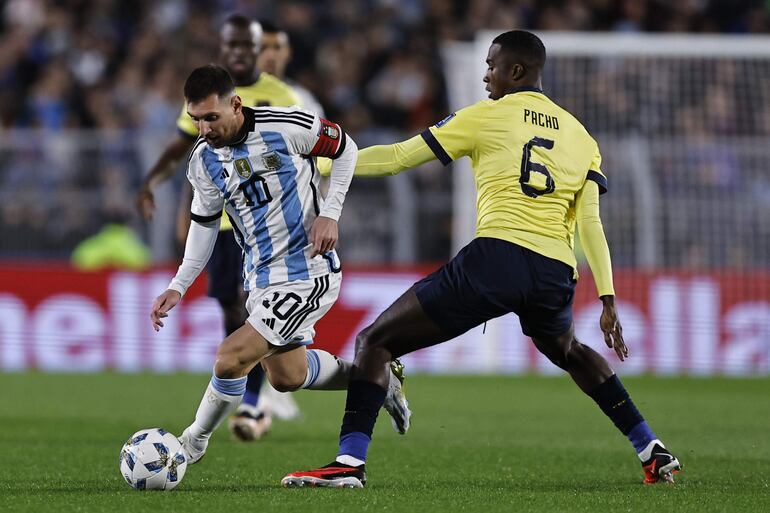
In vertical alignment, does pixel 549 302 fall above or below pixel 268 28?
below

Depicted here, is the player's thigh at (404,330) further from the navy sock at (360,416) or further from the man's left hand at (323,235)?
the man's left hand at (323,235)

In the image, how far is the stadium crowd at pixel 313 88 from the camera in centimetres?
1411

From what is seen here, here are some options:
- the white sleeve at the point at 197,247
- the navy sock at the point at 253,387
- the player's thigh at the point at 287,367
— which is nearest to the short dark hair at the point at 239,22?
the navy sock at the point at 253,387

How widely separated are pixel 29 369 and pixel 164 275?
172 centimetres

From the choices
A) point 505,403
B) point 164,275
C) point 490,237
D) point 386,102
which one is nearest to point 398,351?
point 490,237

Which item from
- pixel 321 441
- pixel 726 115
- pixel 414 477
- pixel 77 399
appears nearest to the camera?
pixel 414 477

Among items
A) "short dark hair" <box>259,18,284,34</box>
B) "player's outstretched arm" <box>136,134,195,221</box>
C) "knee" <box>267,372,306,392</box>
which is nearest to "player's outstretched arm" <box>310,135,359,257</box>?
"knee" <box>267,372,306,392</box>

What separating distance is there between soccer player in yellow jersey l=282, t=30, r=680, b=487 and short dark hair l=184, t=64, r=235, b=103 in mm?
708

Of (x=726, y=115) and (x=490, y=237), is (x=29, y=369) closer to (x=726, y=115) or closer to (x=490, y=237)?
(x=726, y=115)

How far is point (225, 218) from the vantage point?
805cm

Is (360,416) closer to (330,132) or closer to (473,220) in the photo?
(330,132)

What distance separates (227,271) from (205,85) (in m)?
2.60

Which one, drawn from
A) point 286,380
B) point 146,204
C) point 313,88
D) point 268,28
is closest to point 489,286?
point 286,380

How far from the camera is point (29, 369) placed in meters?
14.1
